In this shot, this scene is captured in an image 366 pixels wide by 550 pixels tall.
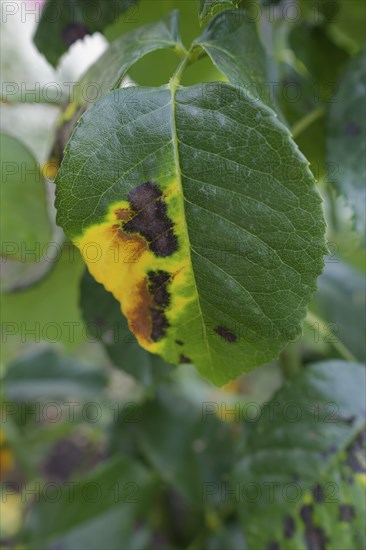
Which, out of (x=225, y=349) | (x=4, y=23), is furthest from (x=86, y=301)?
(x=4, y=23)

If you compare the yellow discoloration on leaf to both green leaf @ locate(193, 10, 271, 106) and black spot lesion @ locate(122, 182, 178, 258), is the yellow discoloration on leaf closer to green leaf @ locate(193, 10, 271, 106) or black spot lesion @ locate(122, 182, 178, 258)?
black spot lesion @ locate(122, 182, 178, 258)

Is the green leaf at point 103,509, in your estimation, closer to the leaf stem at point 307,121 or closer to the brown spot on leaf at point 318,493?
the brown spot on leaf at point 318,493

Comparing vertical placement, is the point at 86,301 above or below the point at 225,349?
below

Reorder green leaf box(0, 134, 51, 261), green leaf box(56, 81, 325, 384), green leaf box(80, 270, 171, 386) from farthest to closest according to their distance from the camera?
green leaf box(80, 270, 171, 386) < green leaf box(0, 134, 51, 261) < green leaf box(56, 81, 325, 384)

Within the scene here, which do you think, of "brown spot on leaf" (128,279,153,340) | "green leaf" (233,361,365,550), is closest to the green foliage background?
"green leaf" (233,361,365,550)

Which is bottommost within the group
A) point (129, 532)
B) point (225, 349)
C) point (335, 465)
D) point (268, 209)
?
point (129, 532)

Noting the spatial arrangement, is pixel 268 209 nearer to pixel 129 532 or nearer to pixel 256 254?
pixel 256 254

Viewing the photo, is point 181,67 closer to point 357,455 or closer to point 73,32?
point 73,32

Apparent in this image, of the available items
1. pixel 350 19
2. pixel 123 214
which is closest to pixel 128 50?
pixel 123 214
